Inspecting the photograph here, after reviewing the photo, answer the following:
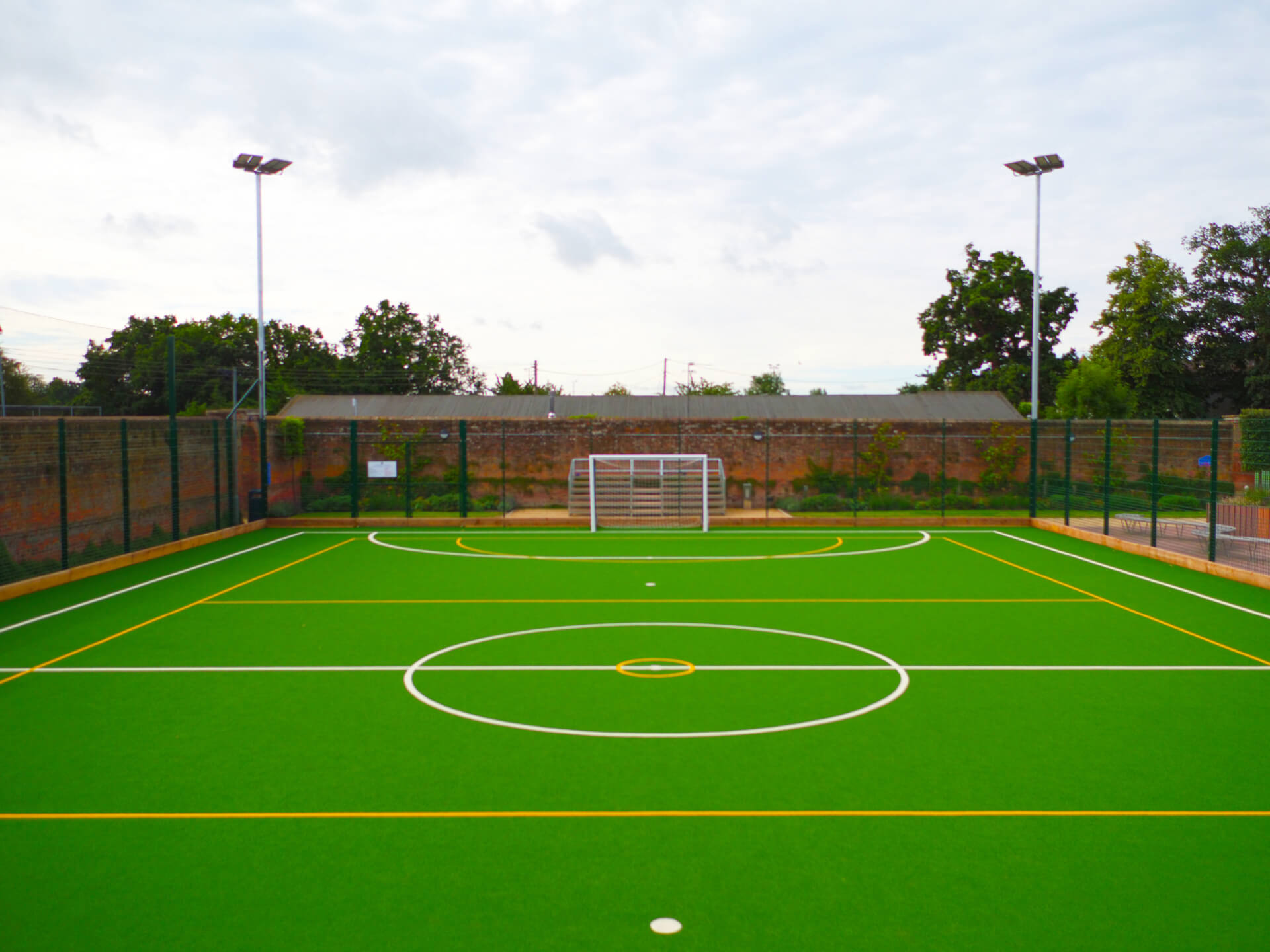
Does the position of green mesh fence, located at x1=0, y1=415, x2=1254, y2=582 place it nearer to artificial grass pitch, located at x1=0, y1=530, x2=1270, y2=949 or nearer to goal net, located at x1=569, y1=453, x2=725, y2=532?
goal net, located at x1=569, y1=453, x2=725, y2=532

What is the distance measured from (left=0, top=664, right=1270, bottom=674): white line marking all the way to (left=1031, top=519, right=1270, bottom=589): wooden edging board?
5672 mm

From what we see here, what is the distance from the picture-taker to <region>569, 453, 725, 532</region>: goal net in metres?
22.8

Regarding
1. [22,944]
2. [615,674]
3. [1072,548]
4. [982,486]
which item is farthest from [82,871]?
[982,486]

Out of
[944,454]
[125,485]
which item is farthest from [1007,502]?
[125,485]

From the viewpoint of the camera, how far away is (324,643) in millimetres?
9961

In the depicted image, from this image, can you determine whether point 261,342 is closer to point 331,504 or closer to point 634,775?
point 331,504

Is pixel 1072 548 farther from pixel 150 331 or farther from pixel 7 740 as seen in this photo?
pixel 150 331

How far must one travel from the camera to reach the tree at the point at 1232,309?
155 ft

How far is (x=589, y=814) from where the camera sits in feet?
18.1

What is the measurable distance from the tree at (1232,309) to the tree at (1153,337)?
3.03 feet

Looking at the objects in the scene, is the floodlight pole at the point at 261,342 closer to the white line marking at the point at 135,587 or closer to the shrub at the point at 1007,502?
the white line marking at the point at 135,587

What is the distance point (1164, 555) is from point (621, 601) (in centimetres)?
1004

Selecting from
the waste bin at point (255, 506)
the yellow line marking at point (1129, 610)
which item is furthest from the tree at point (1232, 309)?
the waste bin at point (255, 506)

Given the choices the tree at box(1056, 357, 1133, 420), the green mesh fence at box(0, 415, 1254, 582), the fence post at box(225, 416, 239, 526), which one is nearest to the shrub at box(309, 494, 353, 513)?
the green mesh fence at box(0, 415, 1254, 582)
